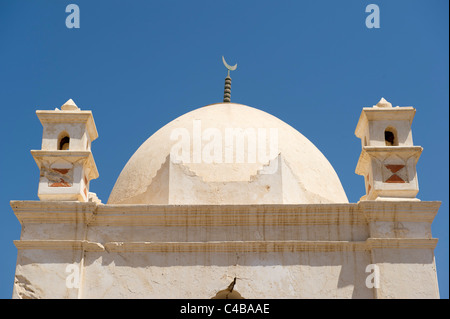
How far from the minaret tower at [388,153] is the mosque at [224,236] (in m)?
0.02

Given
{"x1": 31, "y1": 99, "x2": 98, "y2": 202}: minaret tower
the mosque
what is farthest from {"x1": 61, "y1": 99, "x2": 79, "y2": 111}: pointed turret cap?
the mosque

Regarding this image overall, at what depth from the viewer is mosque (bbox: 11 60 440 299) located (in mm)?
14109

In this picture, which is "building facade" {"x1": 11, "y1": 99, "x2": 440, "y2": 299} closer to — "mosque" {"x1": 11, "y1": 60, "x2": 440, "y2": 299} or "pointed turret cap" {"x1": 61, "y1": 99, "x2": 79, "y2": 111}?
"mosque" {"x1": 11, "y1": 60, "x2": 440, "y2": 299}

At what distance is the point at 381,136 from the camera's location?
15.3 m

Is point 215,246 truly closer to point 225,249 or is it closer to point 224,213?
point 225,249

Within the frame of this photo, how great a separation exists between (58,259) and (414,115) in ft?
20.3

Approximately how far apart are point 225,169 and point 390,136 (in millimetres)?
2931

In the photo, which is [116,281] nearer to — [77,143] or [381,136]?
[77,143]

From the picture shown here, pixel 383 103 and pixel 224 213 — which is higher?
pixel 383 103

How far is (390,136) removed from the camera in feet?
50.9

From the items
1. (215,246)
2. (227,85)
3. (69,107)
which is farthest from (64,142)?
(227,85)

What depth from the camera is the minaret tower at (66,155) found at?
14.8 metres

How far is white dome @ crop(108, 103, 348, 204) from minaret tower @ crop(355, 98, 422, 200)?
1.42 m
